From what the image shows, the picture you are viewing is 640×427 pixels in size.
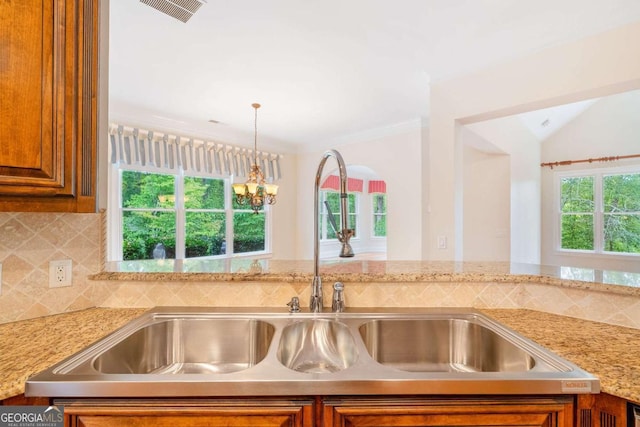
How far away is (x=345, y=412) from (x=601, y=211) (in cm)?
607

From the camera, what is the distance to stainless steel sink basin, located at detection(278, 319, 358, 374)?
109 cm

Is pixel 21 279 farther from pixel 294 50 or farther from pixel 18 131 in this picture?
pixel 294 50

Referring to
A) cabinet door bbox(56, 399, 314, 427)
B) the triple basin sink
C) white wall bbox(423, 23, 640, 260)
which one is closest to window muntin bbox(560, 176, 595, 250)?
white wall bbox(423, 23, 640, 260)

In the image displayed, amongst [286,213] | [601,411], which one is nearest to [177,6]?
[601,411]

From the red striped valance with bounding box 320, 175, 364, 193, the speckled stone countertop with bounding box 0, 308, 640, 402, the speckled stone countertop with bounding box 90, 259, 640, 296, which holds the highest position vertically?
the red striped valance with bounding box 320, 175, 364, 193

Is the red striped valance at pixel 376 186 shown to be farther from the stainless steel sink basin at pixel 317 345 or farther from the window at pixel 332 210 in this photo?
the stainless steel sink basin at pixel 317 345

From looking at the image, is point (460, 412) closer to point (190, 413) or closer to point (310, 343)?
point (310, 343)

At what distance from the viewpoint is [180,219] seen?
4.30 m

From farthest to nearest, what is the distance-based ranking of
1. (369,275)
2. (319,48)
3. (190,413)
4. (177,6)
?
(319,48), (177,6), (369,275), (190,413)

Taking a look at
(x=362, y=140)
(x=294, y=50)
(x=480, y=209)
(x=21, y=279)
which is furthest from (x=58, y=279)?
(x=480, y=209)

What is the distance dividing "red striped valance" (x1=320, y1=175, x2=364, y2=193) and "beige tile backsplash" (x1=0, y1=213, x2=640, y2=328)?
16.2 feet

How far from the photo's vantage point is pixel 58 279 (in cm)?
118

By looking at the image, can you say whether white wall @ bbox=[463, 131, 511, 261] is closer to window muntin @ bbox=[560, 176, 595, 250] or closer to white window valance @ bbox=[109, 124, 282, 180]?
window muntin @ bbox=[560, 176, 595, 250]

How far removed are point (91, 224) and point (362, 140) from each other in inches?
163
